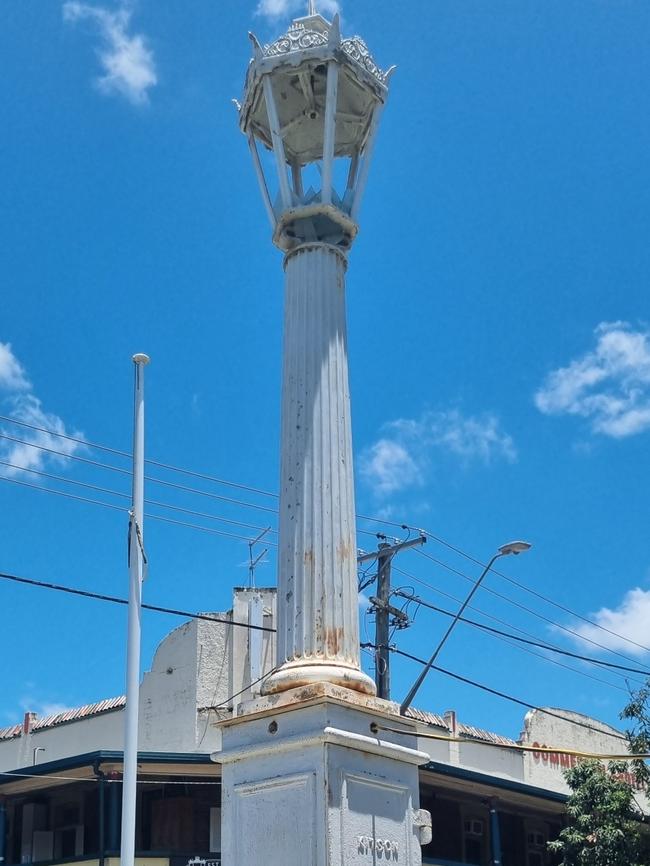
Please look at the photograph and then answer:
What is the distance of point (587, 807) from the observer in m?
22.4

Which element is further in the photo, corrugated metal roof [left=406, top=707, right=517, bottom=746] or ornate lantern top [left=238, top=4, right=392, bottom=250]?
corrugated metal roof [left=406, top=707, right=517, bottom=746]

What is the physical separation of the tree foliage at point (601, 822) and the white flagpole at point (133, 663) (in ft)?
41.1

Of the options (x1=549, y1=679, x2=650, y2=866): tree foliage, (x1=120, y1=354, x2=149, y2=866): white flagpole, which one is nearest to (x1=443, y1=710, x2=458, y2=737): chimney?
(x1=549, y1=679, x2=650, y2=866): tree foliage

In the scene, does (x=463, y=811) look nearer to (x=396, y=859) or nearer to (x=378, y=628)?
(x=378, y=628)

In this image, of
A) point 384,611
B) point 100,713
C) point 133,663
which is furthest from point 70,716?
point 133,663

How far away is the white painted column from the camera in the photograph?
7008 mm

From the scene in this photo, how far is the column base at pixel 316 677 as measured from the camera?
679 centimetres

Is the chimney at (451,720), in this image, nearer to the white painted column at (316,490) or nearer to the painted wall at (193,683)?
the painted wall at (193,683)

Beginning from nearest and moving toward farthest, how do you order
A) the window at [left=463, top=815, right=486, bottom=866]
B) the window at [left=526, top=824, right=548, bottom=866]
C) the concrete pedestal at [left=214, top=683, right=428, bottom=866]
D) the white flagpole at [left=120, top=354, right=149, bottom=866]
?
1. the concrete pedestal at [left=214, top=683, right=428, bottom=866]
2. the white flagpole at [left=120, top=354, right=149, bottom=866]
3. the window at [left=463, top=815, right=486, bottom=866]
4. the window at [left=526, top=824, right=548, bottom=866]

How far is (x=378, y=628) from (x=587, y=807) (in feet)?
17.7

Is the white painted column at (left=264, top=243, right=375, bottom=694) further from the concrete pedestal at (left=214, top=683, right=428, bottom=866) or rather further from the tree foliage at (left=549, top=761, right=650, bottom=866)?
the tree foliage at (left=549, top=761, right=650, bottom=866)

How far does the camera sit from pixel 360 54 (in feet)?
28.5

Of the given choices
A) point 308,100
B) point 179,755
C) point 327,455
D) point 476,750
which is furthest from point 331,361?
point 476,750

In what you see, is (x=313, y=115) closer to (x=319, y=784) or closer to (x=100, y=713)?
(x=319, y=784)
